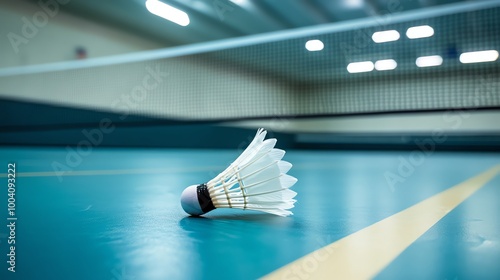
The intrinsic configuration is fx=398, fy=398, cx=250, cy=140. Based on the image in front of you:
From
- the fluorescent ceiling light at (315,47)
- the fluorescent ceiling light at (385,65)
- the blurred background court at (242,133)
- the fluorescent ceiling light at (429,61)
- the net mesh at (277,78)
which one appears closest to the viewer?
the blurred background court at (242,133)

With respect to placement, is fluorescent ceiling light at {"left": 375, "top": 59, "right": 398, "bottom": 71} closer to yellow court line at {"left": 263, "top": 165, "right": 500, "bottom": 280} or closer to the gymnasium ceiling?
the gymnasium ceiling

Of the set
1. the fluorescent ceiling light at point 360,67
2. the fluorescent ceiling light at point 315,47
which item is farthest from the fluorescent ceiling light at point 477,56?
the fluorescent ceiling light at point 315,47

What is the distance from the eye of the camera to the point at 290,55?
1184 cm

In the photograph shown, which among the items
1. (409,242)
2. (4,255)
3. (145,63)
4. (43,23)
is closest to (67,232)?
(4,255)

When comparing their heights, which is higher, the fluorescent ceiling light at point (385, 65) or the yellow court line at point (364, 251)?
the fluorescent ceiling light at point (385, 65)

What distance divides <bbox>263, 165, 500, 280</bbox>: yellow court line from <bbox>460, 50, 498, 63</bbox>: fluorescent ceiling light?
13.1 metres

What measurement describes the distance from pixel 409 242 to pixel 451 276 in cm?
22

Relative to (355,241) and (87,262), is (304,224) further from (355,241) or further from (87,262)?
(87,262)

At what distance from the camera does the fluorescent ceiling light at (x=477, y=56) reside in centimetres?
1238

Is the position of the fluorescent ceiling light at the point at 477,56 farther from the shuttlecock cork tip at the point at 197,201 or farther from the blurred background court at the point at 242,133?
the shuttlecock cork tip at the point at 197,201

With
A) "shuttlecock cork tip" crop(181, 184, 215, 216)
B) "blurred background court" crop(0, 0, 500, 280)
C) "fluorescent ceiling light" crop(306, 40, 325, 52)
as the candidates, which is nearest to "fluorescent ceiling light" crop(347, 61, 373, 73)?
"blurred background court" crop(0, 0, 500, 280)

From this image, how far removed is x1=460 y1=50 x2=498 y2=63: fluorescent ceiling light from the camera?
487 inches

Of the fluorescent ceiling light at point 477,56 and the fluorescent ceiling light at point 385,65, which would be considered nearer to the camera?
the fluorescent ceiling light at point 477,56

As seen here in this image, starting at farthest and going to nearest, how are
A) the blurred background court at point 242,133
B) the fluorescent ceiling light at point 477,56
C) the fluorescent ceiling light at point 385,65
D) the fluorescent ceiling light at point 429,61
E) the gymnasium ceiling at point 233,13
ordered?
1. the fluorescent ceiling light at point 385,65
2. the fluorescent ceiling light at point 429,61
3. the fluorescent ceiling light at point 477,56
4. the gymnasium ceiling at point 233,13
5. the blurred background court at point 242,133
